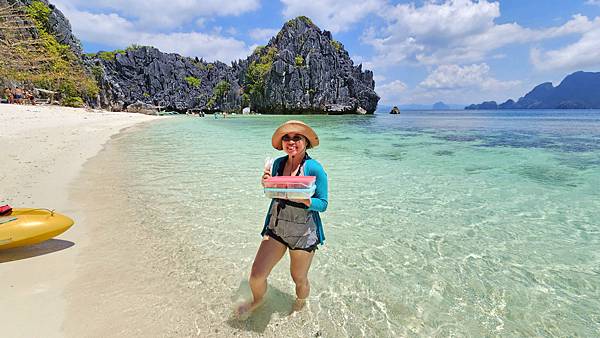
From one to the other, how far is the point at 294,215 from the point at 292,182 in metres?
0.51

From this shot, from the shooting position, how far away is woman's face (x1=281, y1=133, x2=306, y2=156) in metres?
3.32

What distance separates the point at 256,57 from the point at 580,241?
132 metres

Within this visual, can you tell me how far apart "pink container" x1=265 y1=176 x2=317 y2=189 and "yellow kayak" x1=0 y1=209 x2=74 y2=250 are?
4.29m

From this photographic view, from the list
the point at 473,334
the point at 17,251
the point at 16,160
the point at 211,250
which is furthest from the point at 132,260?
the point at 16,160

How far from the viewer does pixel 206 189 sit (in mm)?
9625

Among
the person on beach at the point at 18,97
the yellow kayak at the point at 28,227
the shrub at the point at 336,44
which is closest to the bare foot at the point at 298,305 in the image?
the yellow kayak at the point at 28,227

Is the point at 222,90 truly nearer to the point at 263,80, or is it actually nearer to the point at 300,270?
the point at 263,80

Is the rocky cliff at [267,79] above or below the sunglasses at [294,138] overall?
above

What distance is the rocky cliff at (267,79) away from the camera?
111 m

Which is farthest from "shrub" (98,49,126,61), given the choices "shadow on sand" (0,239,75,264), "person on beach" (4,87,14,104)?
"shadow on sand" (0,239,75,264)

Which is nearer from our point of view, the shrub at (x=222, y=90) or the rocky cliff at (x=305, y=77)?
the rocky cliff at (x=305, y=77)

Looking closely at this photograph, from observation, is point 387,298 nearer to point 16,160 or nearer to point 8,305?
point 8,305

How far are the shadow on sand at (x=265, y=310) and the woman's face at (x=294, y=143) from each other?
213 centimetres

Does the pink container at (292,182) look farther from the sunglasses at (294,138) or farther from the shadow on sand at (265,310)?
the shadow on sand at (265,310)
